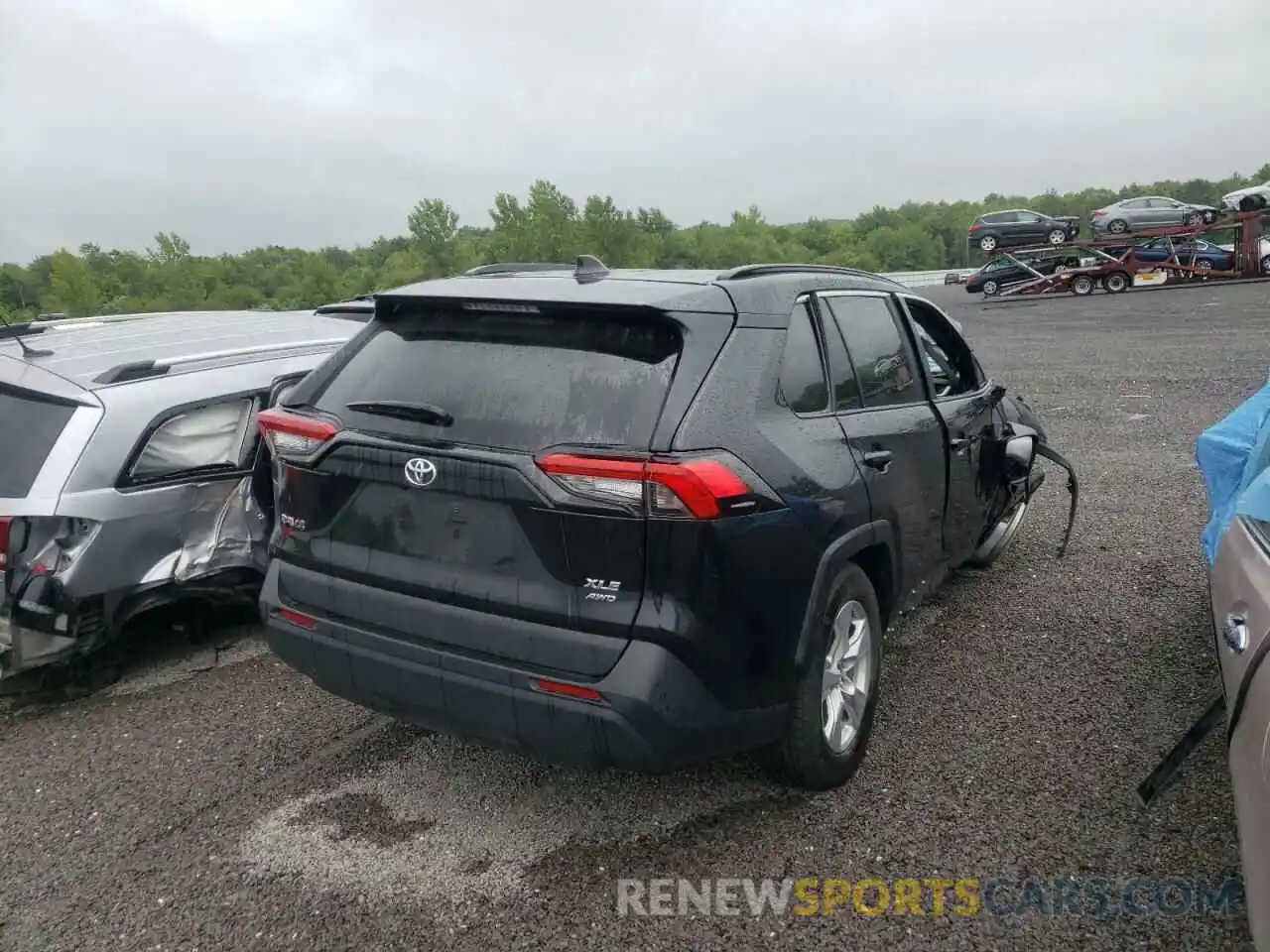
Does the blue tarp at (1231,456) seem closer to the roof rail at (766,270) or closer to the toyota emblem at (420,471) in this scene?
the roof rail at (766,270)

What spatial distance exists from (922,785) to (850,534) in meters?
0.94

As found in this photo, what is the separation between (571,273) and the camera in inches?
127

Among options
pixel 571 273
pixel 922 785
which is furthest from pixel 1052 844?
pixel 571 273

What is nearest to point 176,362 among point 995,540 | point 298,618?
point 298,618

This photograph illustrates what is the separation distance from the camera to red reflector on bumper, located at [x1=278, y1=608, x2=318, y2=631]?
2.89m

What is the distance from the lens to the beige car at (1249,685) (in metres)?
1.86

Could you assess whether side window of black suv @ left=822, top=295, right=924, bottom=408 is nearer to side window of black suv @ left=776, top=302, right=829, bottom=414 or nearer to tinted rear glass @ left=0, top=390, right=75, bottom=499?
side window of black suv @ left=776, top=302, right=829, bottom=414

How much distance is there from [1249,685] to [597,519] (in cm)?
160

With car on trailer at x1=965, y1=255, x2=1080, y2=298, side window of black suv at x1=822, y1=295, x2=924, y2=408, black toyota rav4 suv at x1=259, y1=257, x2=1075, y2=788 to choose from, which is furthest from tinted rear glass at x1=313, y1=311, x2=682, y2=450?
car on trailer at x1=965, y1=255, x2=1080, y2=298

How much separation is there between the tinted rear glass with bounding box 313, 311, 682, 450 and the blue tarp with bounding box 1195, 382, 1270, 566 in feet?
7.28

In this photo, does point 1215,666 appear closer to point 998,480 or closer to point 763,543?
point 998,480

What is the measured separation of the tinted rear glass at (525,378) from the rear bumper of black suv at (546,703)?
570 millimetres

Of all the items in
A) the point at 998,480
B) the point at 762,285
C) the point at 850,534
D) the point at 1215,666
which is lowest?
the point at 1215,666

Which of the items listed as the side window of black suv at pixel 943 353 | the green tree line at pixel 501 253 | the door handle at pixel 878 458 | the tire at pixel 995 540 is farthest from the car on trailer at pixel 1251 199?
the door handle at pixel 878 458
